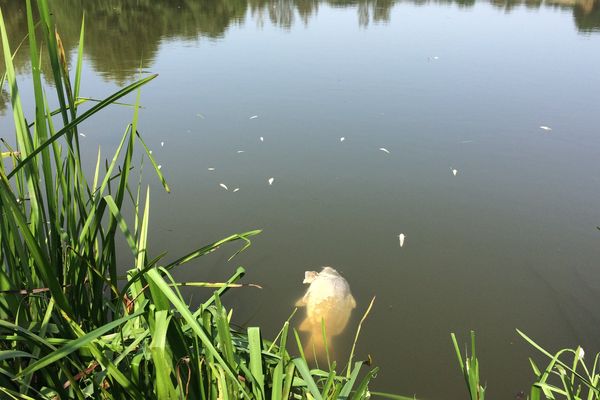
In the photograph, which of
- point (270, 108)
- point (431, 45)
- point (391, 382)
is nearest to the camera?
point (391, 382)

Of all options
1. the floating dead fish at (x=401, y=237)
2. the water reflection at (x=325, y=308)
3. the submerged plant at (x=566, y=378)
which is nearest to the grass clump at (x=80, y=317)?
the submerged plant at (x=566, y=378)

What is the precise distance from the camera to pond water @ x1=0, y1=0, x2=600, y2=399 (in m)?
2.55

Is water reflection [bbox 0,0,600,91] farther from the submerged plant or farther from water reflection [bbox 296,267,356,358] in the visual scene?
the submerged plant

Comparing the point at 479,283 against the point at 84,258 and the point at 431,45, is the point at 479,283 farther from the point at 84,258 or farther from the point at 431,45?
the point at 431,45

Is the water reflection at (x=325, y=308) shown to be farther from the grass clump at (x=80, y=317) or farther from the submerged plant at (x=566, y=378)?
the grass clump at (x=80, y=317)

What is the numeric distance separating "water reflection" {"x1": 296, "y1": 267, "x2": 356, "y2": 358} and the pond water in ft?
0.23

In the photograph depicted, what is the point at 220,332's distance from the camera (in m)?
0.93

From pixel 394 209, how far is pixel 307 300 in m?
1.26

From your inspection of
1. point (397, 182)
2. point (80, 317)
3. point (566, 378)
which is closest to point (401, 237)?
point (397, 182)

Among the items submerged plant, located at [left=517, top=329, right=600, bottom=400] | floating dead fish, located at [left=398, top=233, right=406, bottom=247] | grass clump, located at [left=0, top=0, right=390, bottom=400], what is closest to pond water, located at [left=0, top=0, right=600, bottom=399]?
floating dead fish, located at [left=398, top=233, right=406, bottom=247]

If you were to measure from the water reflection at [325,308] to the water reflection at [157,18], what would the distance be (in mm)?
5119

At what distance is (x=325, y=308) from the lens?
2.50 meters

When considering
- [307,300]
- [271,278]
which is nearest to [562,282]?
[307,300]

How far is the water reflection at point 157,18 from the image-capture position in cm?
799
